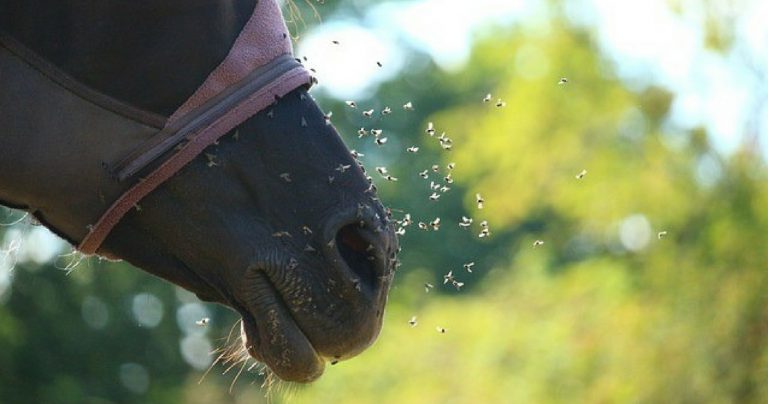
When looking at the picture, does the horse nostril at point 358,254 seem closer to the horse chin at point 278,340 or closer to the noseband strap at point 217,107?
the horse chin at point 278,340

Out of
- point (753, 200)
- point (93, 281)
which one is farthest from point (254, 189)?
point (93, 281)

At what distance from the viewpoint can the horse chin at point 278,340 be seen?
2.86 m

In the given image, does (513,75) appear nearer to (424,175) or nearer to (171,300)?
(171,300)

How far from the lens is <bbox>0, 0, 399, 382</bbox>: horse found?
2883mm

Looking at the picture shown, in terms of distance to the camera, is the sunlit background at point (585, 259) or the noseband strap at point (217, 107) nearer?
the noseband strap at point (217, 107)

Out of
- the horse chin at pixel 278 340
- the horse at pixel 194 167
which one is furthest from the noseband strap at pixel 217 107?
the horse chin at pixel 278 340

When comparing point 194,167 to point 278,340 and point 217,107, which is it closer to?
point 217,107

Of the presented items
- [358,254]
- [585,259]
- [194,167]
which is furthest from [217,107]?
[585,259]

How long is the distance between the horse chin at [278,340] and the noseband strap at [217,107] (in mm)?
285

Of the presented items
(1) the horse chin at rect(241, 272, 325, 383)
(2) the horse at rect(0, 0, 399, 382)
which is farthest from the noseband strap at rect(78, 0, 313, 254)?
(1) the horse chin at rect(241, 272, 325, 383)

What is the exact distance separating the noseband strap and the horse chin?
29 cm

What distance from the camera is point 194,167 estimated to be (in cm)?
291

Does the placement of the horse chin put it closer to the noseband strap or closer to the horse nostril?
the horse nostril

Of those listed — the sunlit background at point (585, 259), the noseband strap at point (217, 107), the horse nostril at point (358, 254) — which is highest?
the sunlit background at point (585, 259)
